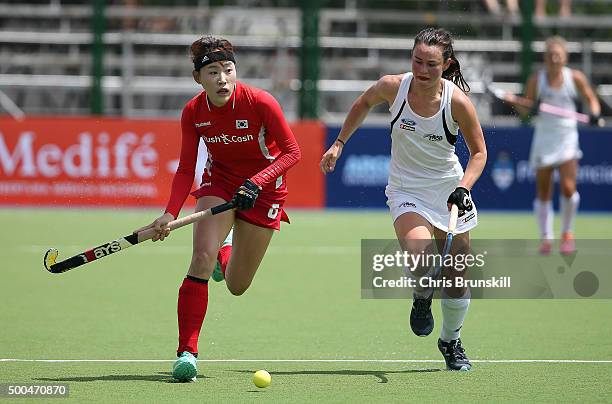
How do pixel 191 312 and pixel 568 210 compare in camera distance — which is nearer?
pixel 191 312

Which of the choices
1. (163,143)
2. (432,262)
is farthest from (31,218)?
(432,262)

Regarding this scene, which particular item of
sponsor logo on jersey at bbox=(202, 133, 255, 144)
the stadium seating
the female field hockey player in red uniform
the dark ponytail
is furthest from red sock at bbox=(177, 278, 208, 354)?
the stadium seating

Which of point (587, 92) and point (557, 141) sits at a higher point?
point (587, 92)

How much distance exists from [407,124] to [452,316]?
45.7 inches

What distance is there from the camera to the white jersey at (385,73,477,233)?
6711 mm

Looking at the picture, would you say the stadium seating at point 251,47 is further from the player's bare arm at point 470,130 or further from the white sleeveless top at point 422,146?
the player's bare arm at point 470,130

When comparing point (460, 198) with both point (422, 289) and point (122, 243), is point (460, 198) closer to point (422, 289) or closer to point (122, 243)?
point (422, 289)

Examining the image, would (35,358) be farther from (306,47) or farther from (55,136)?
(306,47)

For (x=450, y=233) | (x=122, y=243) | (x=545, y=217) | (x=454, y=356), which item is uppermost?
(x=545, y=217)

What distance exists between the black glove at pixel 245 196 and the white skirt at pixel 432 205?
0.87 meters

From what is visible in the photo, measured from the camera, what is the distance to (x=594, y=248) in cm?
1349

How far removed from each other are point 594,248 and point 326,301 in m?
4.94

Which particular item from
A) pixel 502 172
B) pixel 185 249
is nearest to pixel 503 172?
Result: pixel 502 172

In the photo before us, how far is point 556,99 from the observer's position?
13.3 meters
